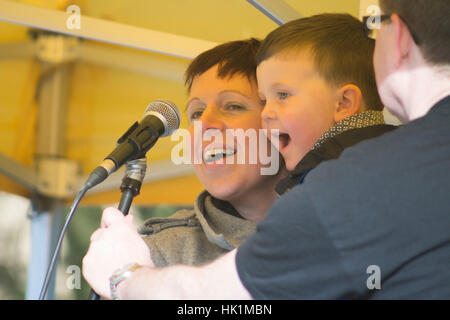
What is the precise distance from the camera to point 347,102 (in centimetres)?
170

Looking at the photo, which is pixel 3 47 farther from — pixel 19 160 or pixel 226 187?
pixel 226 187

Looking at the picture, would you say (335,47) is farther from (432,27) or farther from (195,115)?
(432,27)

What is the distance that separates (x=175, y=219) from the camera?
6.46 ft

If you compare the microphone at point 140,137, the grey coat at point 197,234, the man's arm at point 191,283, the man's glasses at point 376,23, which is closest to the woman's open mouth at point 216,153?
the grey coat at point 197,234

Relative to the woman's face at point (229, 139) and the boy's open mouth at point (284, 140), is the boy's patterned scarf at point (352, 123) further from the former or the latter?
the woman's face at point (229, 139)

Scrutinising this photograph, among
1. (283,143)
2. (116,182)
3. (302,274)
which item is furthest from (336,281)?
(116,182)

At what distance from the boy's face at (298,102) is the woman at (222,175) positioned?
19cm

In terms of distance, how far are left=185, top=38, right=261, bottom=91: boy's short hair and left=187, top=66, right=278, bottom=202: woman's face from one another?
27mm

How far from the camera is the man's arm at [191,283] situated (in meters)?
1.01

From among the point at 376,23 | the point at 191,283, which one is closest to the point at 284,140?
the point at 376,23

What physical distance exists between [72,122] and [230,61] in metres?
2.38

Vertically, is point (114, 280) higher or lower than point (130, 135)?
lower

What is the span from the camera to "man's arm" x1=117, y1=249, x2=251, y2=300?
3.30ft
